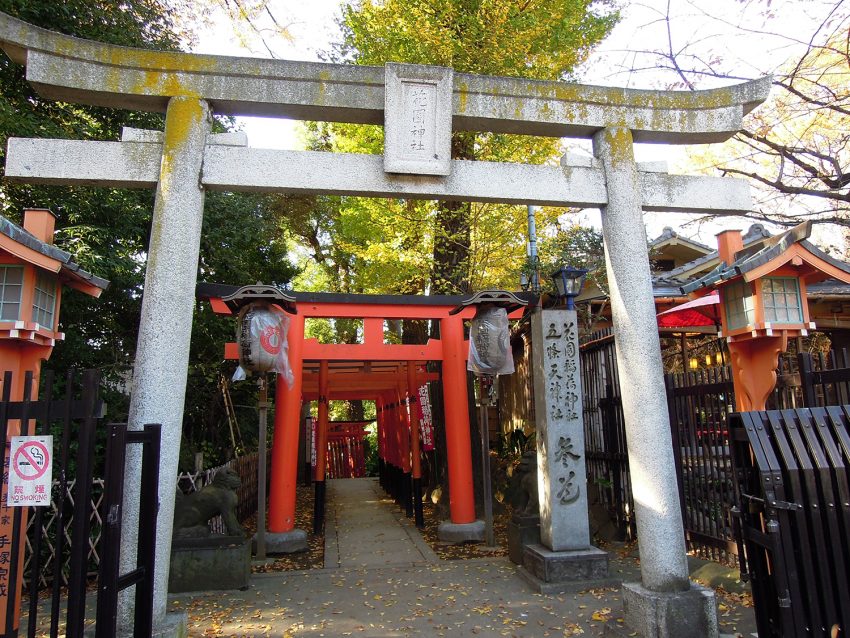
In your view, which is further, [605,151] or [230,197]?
[230,197]

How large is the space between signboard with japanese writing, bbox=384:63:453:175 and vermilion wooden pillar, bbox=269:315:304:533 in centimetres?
489

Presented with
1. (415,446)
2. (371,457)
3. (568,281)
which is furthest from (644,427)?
(371,457)

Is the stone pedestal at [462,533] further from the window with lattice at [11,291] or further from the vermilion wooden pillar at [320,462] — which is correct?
the window with lattice at [11,291]

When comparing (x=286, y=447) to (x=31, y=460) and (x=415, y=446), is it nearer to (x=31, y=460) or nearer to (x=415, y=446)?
(x=415, y=446)

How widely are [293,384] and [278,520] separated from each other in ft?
7.42

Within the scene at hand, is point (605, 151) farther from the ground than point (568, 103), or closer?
closer

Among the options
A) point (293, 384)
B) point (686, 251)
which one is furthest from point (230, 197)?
point (686, 251)

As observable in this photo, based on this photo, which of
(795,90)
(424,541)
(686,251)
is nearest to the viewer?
(795,90)

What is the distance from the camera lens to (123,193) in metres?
10.1

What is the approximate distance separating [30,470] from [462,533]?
7589 mm

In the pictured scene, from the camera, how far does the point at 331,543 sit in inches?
406

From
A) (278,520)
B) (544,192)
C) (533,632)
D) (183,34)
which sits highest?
(183,34)

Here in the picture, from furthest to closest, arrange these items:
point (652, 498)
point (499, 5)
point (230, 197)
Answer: point (230, 197) < point (499, 5) < point (652, 498)

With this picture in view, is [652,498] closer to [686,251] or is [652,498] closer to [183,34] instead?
[183,34]
